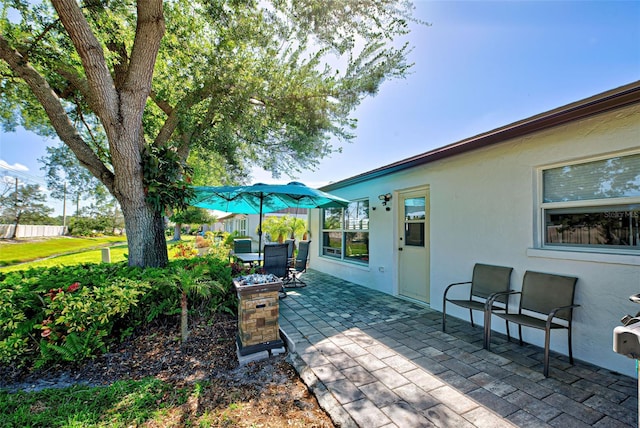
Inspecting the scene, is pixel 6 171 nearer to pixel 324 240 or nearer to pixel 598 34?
pixel 324 240

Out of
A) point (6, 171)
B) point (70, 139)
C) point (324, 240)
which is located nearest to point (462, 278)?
point (324, 240)

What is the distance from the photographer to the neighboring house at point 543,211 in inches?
112

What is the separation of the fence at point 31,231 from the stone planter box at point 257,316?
36.1m

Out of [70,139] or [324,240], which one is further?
Result: [324,240]

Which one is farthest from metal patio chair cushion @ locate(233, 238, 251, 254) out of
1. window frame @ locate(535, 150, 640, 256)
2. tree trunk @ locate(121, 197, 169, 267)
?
window frame @ locate(535, 150, 640, 256)

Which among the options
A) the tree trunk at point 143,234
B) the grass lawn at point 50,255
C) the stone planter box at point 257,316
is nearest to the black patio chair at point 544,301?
the stone planter box at point 257,316

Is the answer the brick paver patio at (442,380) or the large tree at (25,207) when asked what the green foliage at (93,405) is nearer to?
the brick paver patio at (442,380)

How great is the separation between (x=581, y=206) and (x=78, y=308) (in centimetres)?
620

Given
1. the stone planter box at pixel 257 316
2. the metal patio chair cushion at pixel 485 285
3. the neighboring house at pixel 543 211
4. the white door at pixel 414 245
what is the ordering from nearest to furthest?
the neighboring house at pixel 543 211 < the stone planter box at pixel 257 316 < the metal patio chair cushion at pixel 485 285 < the white door at pixel 414 245

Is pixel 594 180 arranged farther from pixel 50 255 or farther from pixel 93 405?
pixel 50 255

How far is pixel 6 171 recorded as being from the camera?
2720cm

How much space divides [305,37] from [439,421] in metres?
6.94

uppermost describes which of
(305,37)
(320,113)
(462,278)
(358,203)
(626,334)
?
(305,37)

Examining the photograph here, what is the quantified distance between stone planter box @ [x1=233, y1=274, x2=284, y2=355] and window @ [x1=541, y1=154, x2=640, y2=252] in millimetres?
3797
